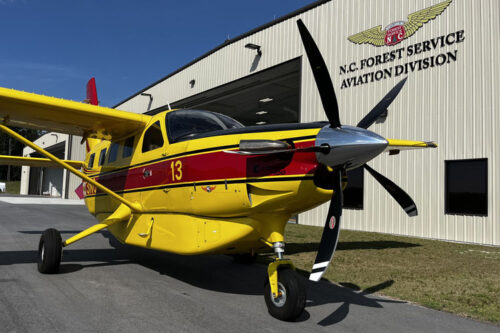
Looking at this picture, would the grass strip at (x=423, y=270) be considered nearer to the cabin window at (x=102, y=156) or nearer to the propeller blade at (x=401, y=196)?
the propeller blade at (x=401, y=196)

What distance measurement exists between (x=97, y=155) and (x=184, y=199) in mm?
4476

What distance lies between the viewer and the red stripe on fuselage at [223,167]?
377 centimetres

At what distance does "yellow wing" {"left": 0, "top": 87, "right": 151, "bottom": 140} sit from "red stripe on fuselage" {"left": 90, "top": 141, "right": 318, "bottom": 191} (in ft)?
3.73

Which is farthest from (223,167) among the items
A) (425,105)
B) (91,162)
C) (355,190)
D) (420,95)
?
(355,190)

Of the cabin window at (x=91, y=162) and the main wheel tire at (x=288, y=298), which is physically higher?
the cabin window at (x=91, y=162)

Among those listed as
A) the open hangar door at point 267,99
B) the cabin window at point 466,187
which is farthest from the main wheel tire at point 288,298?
the open hangar door at point 267,99

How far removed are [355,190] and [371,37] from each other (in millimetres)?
5683

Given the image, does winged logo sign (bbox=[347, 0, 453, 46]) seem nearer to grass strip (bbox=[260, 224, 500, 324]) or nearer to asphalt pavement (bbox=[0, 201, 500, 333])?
grass strip (bbox=[260, 224, 500, 324])

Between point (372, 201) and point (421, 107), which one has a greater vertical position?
point (421, 107)

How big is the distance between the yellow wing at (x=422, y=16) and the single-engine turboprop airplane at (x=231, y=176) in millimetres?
7910

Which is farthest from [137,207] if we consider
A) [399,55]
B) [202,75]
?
[202,75]

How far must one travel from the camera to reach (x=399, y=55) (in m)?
12.3

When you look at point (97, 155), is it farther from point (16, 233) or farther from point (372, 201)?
point (372, 201)

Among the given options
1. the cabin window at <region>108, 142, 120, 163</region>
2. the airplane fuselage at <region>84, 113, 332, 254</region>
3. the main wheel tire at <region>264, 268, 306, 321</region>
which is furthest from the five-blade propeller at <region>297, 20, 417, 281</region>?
the cabin window at <region>108, 142, 120, 163</region>
